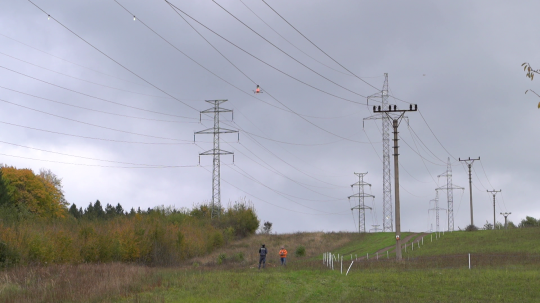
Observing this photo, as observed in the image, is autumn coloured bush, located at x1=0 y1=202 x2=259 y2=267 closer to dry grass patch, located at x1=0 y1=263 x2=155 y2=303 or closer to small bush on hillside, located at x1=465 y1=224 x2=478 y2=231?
dry grass patch, located at x1=0 y1=263 x2=155 y2=303

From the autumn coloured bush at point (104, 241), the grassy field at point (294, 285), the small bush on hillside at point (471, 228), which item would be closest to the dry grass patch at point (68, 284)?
the grassy field at point (294, 285)

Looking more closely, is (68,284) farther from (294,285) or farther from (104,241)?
(104,241)

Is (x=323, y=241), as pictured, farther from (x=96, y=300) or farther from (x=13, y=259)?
(x=96, y=300)

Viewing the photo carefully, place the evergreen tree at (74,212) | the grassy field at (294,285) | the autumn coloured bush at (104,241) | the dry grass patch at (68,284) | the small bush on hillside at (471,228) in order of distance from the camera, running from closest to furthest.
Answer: the dry grass patch at (68,284), the grassy field at (294,285), the autumn coloured bush at (104,241), the small bush on hillside at (471,228), the evergreen tree at (74,212)

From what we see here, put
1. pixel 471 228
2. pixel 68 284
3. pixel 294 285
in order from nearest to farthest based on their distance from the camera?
pixel 68 284 → pixel 294 285 → pixel 471 228

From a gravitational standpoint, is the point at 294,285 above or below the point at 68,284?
below

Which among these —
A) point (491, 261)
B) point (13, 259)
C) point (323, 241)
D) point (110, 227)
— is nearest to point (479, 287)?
point (491, 261)

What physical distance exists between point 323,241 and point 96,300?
217ft

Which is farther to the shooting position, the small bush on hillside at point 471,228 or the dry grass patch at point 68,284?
the small bush on hillside at point 471,228

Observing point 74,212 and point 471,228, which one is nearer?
point 471,228

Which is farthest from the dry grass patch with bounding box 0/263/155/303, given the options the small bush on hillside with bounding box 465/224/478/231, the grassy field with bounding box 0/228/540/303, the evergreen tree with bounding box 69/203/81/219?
the evergreen tree with bounding box 69/203/81/219

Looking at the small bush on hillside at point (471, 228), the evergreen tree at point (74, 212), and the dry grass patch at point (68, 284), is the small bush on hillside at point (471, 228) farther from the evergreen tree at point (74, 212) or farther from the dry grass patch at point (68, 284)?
the evergreen tree at point (74, 212)

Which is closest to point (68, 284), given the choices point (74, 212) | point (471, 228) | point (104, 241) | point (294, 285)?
point (294, 285)

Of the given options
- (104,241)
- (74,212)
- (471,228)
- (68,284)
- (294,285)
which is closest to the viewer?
(68,284)
